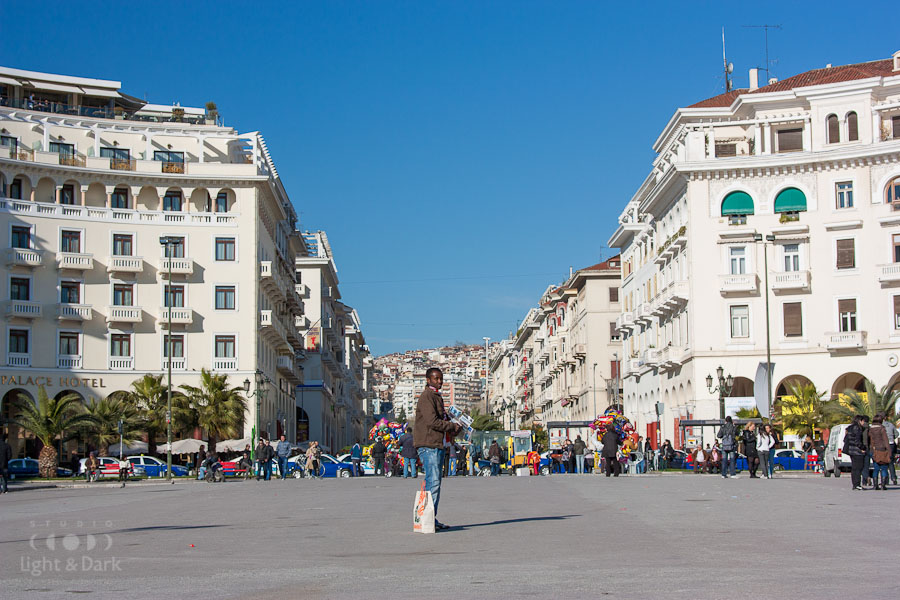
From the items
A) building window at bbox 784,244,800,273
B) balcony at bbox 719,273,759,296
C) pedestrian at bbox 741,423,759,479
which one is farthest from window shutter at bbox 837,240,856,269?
pedestrian at bbox 741,423,759,479

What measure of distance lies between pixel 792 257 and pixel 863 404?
396 inches

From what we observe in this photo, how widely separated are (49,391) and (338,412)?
52759 mm

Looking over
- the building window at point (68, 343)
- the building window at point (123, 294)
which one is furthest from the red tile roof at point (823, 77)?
the building window at point (68, 343)

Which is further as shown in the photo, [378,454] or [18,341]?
[18,341]

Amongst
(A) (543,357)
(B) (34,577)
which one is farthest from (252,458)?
(A) (543,357)

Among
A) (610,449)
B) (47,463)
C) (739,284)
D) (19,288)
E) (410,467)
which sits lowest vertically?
(47,463)

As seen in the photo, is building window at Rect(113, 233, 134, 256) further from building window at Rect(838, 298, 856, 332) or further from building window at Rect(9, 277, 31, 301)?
building window at Rect(838, 298, 856, 332)

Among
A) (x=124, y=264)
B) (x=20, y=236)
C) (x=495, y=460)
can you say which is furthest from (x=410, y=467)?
(x=20, y=236)

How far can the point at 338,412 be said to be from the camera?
11044 centimetres

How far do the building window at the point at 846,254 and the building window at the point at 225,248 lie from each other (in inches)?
1270

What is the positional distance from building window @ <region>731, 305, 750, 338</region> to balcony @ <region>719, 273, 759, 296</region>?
0.96 meters

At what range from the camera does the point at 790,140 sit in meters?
59.7

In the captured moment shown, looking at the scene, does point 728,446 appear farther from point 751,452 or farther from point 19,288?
point 19,288

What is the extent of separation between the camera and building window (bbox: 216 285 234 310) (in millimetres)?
62375
